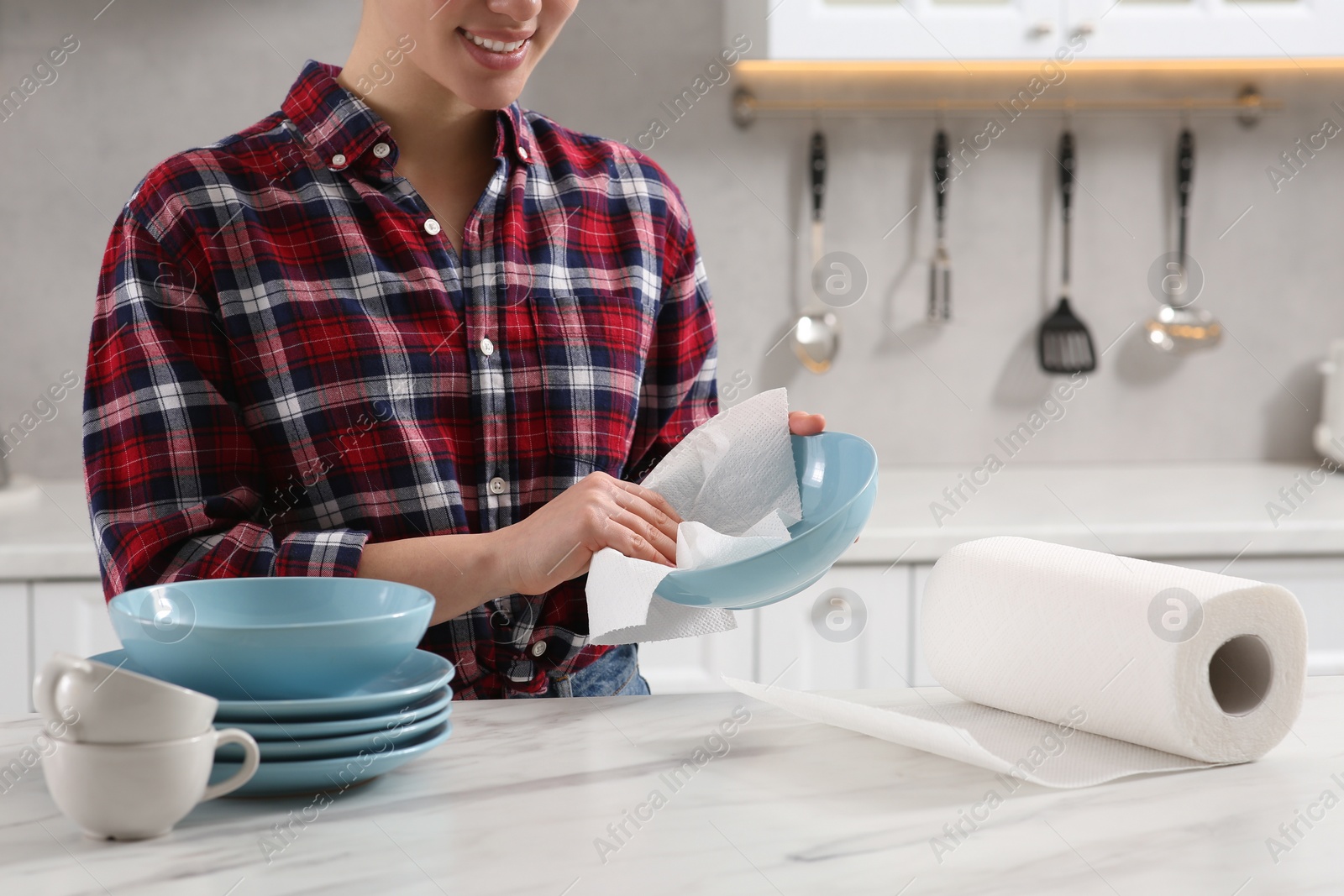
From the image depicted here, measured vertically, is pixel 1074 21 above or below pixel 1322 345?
above

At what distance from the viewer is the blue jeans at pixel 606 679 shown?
1.06 meters

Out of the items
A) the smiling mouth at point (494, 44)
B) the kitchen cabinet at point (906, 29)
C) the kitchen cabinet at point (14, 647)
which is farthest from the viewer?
the kitchen cabinet at point (906, 29)

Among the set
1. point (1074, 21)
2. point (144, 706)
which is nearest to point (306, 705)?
point (144, 706)

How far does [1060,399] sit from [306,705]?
177 cm

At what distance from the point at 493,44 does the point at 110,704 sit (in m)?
0.57

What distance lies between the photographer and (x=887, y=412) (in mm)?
2145

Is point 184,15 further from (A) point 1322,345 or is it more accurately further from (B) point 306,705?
(A) point 1322,345

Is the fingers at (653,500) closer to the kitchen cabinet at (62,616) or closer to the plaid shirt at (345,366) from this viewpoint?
the plaid shirt at (345,366)

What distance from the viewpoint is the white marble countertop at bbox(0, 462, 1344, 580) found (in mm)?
1614

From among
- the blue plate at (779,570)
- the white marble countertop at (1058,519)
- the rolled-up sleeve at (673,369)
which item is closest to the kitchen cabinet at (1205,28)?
the white marble countertop at (1058,519)

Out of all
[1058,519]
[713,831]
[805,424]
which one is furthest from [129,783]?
[1058,519]

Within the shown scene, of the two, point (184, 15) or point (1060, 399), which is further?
point (1060, 399)

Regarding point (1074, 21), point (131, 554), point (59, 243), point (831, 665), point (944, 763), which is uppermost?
point (1074, 21)

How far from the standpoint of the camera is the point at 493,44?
93 cm
